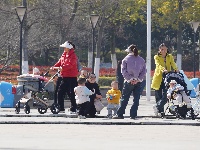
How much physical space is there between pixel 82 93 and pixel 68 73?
139 centimetres

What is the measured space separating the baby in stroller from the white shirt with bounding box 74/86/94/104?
1.94 metres

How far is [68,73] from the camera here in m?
22.9

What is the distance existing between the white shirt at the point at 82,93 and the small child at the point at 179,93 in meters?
1.95

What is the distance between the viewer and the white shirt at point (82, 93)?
21.6 metres

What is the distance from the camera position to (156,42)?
73.8 m

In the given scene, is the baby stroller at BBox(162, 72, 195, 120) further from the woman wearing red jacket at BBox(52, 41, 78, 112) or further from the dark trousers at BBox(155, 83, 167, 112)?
the woman wearing red jacket at BBox(52, 41, 78, 112)

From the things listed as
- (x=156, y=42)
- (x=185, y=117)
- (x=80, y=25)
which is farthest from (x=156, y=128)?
(x=156, y=42)

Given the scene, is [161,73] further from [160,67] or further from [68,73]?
[68,73]

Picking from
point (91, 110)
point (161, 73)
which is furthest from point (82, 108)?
point (161, 73)

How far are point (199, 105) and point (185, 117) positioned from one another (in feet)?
2.06

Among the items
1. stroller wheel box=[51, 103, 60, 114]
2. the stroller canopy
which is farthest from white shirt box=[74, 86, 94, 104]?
the stroller canopy

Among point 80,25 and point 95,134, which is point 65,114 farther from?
point 80,25

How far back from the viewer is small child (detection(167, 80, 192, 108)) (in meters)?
21.5

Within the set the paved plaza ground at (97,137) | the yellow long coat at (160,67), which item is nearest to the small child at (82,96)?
the yellow long coat at (160,67)
